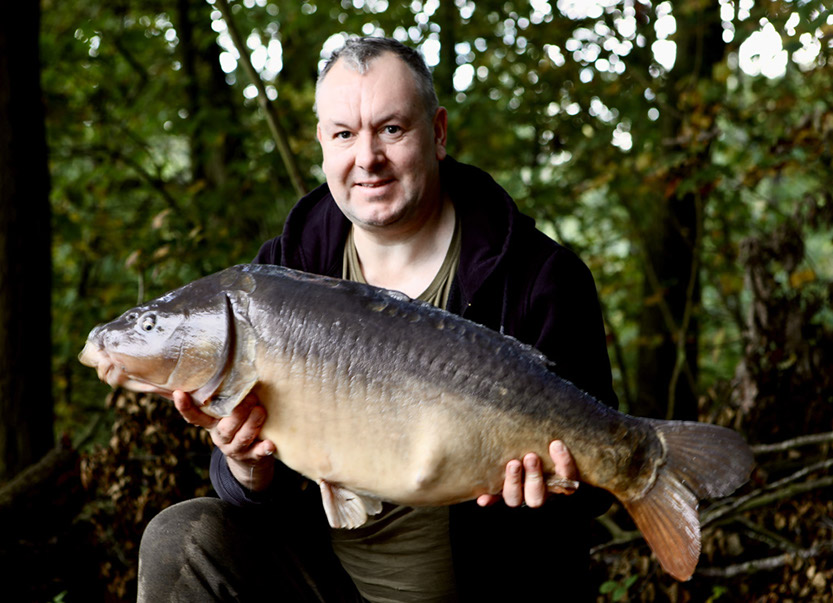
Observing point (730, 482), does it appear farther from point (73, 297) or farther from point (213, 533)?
point (73, 297)

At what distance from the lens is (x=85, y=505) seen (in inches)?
149

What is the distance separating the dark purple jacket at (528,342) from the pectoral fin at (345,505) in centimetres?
37

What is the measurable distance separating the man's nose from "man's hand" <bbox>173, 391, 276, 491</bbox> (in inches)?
32.2

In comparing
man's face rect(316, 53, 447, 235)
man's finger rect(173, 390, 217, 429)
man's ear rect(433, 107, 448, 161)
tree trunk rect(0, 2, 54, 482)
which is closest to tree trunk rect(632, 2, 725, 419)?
man's ear rect(433, 107, 448, 161)

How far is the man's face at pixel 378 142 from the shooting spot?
8.06 ft

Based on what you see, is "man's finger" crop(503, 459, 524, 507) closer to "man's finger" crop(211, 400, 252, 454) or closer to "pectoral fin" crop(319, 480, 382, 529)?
"pectoral fin" crop(319, 480, 382, 529)

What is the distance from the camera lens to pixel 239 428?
2080 mm

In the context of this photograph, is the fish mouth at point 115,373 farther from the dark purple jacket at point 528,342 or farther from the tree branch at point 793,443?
the tree branch at point 793,443

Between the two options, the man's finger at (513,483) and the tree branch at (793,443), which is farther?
the tree branch at (793,443)

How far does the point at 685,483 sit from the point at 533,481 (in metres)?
0.38

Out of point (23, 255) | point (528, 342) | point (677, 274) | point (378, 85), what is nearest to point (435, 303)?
point (528, 342)

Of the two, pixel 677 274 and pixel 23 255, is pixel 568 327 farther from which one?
pixel 677 274

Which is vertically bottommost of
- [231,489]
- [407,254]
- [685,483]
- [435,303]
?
[231,489]

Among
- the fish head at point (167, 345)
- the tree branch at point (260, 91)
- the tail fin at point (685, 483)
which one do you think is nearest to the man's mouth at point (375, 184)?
the fish head at point (167, 345)
